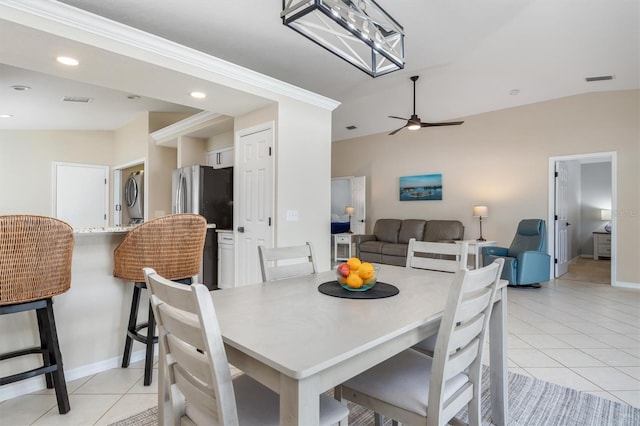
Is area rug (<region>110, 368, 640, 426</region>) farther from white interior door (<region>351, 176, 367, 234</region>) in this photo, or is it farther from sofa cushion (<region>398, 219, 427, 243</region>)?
white interior door (<region>351, 176, 367, 234</region>)

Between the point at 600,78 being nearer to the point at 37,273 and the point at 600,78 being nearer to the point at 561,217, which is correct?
the point at 561,217

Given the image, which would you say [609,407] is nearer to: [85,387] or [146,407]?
[146,407]

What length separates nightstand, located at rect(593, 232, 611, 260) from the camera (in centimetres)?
759

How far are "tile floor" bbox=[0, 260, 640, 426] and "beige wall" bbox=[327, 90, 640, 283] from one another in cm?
167

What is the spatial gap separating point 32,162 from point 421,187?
22.8ft

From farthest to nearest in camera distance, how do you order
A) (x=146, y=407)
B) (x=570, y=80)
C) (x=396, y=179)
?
1. (x=396, y=179)
2. (x=570, y=80)
3. (x=146, y=407)

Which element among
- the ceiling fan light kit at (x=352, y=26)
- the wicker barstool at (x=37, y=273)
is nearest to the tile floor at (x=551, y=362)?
the wicker barstool at (x=37, y=273)

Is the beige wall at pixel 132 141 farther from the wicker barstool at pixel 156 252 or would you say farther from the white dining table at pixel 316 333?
the white dining table at pixel 316 333

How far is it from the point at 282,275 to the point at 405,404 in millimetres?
970

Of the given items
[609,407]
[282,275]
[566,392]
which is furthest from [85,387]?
[609,407]

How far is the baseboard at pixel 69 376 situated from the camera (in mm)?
1939

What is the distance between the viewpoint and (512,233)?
18.8 feet

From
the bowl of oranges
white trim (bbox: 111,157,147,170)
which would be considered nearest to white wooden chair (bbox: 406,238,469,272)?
the bowl of oranges

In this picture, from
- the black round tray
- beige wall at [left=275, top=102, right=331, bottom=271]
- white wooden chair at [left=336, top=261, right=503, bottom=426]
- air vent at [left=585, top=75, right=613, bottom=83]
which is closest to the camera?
white wooden chair at [left=336, top=261, right=503, bottom=426]
